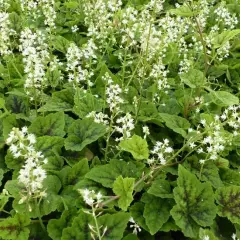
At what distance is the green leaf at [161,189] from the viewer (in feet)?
10.1

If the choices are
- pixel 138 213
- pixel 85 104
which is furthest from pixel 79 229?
pixel 85 104

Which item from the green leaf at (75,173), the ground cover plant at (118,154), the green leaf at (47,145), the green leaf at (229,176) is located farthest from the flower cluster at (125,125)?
the green leaf at (229,176)

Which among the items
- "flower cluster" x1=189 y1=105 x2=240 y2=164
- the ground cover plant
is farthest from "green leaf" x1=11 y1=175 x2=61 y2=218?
"flower cluster" x1=189 y1=105 x2=240 y2=164

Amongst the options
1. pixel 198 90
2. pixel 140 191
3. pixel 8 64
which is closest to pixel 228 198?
pixel 140 191

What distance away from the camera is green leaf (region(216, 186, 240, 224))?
312 centimetres

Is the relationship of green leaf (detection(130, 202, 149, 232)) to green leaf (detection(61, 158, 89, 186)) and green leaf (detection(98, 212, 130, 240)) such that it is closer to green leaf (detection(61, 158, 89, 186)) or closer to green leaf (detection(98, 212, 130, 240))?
green leaf (detection(98, 212, 130, 240))

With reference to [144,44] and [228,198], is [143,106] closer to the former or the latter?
[144,44]

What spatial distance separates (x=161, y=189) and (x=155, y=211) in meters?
0.19

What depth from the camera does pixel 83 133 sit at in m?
3.49

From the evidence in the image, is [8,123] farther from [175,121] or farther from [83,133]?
[175,121]

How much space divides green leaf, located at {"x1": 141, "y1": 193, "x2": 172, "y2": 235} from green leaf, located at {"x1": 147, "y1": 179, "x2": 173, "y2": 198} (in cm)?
7

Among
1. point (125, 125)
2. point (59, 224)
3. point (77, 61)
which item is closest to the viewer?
point (59, 224)

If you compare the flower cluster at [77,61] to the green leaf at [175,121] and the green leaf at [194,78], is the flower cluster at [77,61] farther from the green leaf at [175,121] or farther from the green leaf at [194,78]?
the green leaf at [194,78]

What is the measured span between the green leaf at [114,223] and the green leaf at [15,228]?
526mm
